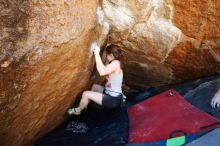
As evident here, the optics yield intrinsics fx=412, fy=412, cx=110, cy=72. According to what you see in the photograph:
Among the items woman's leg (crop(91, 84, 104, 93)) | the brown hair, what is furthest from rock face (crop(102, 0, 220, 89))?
woman's leg (crop(91, 84, 104, 93))

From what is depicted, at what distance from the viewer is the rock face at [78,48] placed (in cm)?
368

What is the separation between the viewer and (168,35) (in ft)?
16.4

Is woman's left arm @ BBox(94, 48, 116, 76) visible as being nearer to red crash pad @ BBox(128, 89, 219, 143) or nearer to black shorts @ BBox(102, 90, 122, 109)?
black shorts @ BBox(102, 90, 122, 109)

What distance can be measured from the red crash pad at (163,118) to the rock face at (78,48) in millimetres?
553

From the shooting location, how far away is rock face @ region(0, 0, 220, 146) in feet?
12.1

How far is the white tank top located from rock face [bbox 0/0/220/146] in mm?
288

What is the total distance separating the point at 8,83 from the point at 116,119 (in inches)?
74.3

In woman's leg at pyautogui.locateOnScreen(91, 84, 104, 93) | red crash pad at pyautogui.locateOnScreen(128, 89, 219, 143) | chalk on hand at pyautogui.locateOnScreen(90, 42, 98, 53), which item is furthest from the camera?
woman's leg at pyautogui.locateOnScreen(91, 84, 104, 93)

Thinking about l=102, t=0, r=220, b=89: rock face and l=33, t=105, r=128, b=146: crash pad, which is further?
l=102, t=0, r=220, b=89: rock face

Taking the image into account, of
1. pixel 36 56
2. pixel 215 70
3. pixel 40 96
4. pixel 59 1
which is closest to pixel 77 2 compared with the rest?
pixel 59 1

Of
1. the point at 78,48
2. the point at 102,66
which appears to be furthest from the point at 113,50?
the point at 78,48

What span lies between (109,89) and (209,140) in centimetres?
162

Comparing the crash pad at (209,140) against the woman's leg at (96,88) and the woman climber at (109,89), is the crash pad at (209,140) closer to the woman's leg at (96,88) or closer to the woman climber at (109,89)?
the woman climber at (109,89)

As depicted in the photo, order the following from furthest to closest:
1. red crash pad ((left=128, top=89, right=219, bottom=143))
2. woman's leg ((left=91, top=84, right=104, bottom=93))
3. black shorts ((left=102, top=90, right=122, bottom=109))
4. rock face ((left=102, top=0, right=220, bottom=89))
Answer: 1. woman's leg ((left=91, top=84, right=104, bottom=93))
2. black shorts ((left=102, top=90, right=122, bottom=109))
3. rock face ((left=102, top=0, right=220, bottom=89))
4. red crash pad ((left=128, top=89, right=219, bottom=143))
